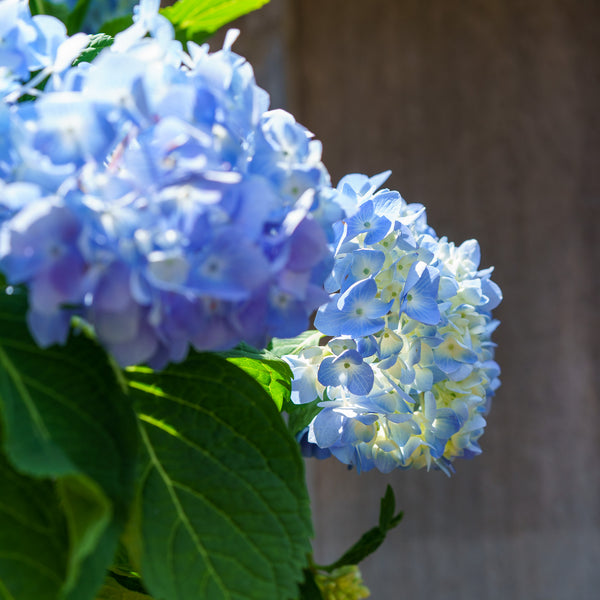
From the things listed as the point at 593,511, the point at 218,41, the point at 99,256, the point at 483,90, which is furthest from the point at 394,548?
the point at 99,256

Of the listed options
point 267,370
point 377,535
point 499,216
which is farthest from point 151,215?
point 499,216

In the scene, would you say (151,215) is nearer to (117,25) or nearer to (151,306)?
(151,306)

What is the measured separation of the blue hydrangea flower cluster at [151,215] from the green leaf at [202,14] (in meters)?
0.25

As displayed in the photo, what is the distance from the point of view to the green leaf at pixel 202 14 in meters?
0.46

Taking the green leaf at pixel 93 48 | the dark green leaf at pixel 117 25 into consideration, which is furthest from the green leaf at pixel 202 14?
the green leaf at pixel 93 48

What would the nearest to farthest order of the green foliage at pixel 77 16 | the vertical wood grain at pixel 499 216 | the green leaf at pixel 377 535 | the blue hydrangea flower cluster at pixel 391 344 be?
the blue hydrangea flower cluster at pixel 391 344 < the green leaf at pixel 377 535 < the green foliage at pixel 77 16 < the vertical wood grain at pixel 499 216

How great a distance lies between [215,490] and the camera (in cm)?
24

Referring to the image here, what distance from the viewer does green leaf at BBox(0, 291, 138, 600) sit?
19cm

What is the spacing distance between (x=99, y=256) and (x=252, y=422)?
9 centimetres

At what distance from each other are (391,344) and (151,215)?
152 millimetres

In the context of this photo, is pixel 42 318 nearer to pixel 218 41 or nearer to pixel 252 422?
pixel 252 422

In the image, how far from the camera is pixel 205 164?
0.20 meters

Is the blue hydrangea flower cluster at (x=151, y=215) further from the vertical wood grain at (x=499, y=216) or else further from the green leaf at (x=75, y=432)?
the vertical wood grain at (x=499, y=216)

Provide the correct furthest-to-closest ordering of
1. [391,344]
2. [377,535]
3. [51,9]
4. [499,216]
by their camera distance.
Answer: [499,216] < [51,9] < [377,535] < [391,344]
